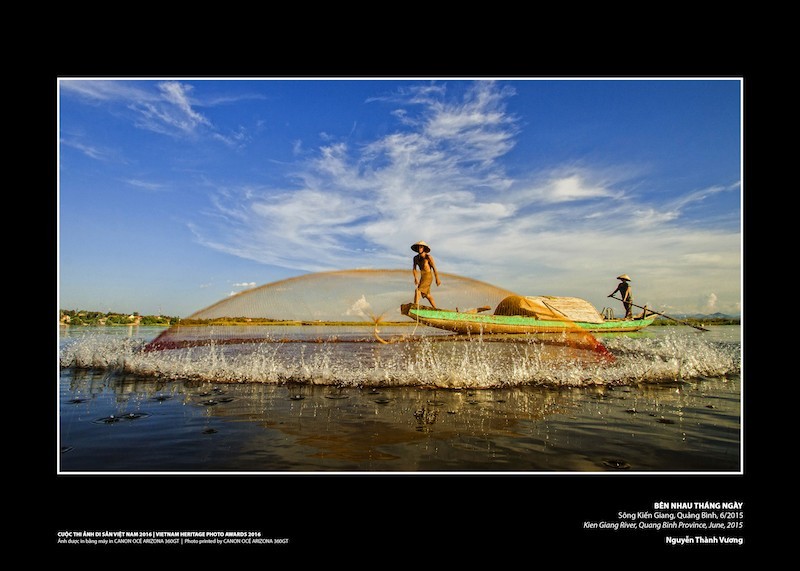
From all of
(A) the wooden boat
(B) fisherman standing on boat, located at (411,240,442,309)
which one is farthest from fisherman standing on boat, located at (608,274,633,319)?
(B) fisherman standing on boat, located at (411,240,442,309)

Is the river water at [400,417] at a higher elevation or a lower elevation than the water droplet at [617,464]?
higher

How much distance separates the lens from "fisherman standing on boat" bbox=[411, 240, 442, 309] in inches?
568

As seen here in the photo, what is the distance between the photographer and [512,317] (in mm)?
17562

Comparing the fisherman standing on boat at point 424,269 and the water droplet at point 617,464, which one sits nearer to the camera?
the water droplet at point 617,464

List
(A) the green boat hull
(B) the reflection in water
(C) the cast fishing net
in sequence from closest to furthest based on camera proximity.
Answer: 1. (B) the reflection in water
2. (C) the cast fishing net
3. (A) the green boat hull

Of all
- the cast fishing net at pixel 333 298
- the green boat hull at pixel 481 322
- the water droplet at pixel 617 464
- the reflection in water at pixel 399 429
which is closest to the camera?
the water droplet at pixel 617 464

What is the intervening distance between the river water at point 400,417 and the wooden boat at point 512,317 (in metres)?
2.24

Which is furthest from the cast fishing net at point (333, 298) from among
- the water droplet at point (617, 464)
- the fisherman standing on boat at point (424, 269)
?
the water droplet at point (617, 464)

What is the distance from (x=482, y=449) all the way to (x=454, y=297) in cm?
734

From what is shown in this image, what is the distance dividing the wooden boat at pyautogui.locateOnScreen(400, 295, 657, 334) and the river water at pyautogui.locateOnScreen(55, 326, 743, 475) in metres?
2.24

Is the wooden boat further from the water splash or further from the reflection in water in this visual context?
the reflection in water

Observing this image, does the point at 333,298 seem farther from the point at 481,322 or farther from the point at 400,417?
the point at 481,322

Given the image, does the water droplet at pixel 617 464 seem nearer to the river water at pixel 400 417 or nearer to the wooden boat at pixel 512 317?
the river water at pixel 400 417

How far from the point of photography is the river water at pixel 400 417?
21.3 ft
